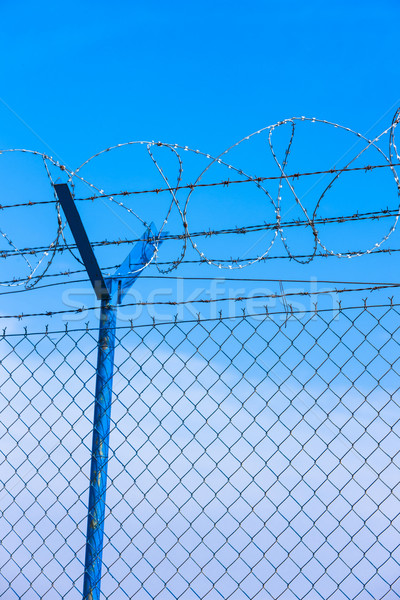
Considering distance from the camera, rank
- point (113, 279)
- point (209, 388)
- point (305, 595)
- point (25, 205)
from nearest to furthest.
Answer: point (305, 595), point (209, 388), point (113, 279), point (25, 205)

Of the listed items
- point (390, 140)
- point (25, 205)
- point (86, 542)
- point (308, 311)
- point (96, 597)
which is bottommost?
point (96, 597)

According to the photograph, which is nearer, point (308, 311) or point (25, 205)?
point (308, 311)

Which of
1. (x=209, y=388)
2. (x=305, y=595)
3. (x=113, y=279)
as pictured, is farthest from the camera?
(x=113, y=279)

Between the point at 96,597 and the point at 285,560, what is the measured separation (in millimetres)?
923

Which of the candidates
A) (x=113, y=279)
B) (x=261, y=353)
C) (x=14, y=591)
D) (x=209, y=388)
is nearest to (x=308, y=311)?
(x=261, y=353)

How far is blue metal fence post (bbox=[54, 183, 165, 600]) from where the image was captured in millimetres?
3436

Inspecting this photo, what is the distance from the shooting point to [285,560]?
321cm

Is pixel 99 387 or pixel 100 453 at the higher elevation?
pixel 99 387

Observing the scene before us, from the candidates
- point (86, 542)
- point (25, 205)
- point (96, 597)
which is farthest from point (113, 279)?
point (96, 597)

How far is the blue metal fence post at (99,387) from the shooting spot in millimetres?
3436

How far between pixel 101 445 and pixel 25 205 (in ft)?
4.69

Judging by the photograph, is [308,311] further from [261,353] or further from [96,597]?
[96,597]

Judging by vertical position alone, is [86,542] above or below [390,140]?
below

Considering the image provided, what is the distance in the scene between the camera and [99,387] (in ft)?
11.7
